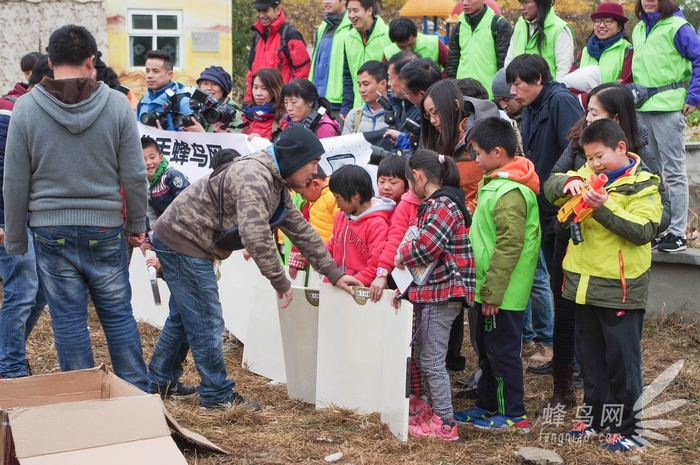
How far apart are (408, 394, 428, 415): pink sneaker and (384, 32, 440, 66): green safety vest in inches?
168

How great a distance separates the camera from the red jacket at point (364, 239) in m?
5.46

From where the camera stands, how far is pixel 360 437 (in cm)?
487

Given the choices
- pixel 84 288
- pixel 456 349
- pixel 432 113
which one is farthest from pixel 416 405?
pixel 84 288

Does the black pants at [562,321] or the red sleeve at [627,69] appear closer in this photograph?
the black pants at [562,321]

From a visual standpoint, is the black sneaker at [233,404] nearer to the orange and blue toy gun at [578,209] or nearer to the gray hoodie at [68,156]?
the gray hoodie at [68,156]

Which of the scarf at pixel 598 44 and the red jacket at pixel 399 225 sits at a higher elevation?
the scarf at pixel 598 44

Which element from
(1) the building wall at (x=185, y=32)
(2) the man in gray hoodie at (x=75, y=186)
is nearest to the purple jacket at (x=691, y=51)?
(2) the man in gray hoodie at (x=75, y=186)

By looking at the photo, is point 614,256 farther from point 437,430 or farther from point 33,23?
point 33,23

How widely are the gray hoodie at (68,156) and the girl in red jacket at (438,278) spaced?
1.62 m

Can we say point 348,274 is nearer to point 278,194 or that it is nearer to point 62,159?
point 278,194

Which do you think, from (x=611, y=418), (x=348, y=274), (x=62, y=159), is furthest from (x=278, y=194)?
(x=611, y=418)

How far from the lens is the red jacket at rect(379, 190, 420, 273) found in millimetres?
5270

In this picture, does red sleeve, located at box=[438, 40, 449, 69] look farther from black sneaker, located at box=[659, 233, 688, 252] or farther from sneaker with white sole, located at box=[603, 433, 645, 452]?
sneaker with white sole, located at box=[603, 433, 645, 452]

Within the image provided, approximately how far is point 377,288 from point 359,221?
66 cm
